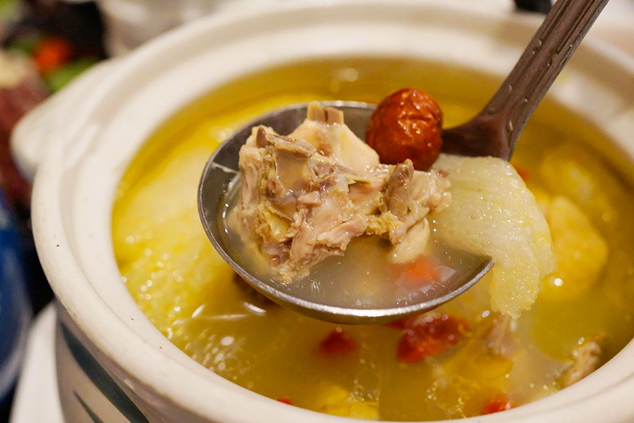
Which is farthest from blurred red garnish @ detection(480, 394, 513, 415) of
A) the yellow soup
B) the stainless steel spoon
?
the stainless steel spoon

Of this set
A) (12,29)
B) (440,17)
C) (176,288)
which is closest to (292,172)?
(176,288)

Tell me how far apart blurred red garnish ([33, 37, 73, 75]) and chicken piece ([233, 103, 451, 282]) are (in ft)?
6.82

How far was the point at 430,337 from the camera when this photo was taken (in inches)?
42.6

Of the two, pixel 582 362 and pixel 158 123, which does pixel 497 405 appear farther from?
pixel 158 123

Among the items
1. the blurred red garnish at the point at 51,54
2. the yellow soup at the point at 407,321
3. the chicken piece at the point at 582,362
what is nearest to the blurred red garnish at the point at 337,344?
the yellow soup at the point at 407,321

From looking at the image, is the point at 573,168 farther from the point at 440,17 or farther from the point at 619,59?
the point at 440,17

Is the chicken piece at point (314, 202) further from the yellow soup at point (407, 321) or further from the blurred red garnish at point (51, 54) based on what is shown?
the blurred red garnish at point (51, 54)

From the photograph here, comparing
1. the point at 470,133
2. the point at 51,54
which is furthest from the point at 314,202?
the point at 51,54

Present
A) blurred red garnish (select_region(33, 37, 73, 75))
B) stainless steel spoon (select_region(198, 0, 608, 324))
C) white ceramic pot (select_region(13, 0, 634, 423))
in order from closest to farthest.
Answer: white ceramic pot (select_region(13, 0, 634, 423)) < stainless steel spoon (select_region(198, 0, 608, 324)) < blurred red garnish (select_region(33, 37, 73, 75))

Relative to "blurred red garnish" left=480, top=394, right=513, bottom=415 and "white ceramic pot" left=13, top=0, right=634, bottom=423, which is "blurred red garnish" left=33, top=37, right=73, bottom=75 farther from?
"blurred red garnish" left=480, top=394, right=513, bottom=415

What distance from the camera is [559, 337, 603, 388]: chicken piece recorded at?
100cm

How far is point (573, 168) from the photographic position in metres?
1.30

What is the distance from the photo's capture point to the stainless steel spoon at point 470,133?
917 millimetres

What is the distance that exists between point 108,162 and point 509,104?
0.82m
